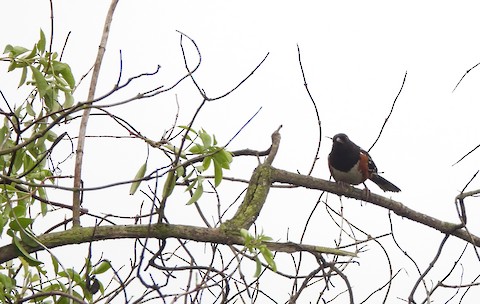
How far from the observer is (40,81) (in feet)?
7.75

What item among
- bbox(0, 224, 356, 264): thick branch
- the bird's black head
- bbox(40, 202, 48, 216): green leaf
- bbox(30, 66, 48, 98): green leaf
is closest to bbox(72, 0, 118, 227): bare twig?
bbox(40, 202, 48, 216): green leaf

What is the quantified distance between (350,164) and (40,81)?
332 centimetres

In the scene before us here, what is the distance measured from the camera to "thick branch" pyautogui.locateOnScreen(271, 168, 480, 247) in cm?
295

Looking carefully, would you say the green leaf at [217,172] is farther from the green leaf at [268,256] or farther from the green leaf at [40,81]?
the green leaf at [40,81]

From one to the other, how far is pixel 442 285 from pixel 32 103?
1.72 metres

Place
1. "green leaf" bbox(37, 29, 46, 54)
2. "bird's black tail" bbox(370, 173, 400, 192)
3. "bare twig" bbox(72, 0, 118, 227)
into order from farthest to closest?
"bird's black tail" bbox(370, 173, 400, 192) → "bare twig" bbox(72, 0, 118, 227) → "green leaf" bbox(37, 29, 46, 54)

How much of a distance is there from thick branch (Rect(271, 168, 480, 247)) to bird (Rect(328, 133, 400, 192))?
4.50ft

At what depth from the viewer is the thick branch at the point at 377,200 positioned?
9.68 ft

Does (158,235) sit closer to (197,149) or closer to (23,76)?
(197,149)

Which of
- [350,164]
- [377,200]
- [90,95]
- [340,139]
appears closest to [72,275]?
[90,95]

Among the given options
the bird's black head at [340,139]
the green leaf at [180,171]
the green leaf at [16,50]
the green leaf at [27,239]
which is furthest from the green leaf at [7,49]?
the bird's black head at [340,139]

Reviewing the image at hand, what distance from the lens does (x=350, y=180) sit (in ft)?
17.1

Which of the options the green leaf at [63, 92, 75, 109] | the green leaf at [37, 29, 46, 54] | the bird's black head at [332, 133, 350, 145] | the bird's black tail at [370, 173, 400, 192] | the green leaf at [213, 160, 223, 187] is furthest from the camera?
the bird's black tail at [370, 173, 400, 192]

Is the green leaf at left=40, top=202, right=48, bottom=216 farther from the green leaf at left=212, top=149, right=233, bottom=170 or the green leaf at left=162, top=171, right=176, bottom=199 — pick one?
the green leaf at left=212, top=149, right=233, bottom=170
